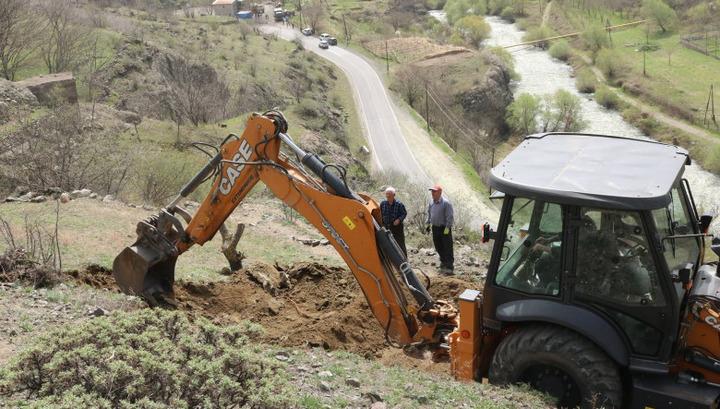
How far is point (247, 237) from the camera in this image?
13.2m

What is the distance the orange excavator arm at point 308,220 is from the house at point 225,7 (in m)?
71.6

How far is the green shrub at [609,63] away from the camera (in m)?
58.8

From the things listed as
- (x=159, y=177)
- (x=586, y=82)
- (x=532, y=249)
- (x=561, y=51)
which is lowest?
(x=586, y=82)

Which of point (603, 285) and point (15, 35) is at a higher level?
point (15, 35)

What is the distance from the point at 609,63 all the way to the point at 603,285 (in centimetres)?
5860

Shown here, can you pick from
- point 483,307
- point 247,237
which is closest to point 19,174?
point 247,237

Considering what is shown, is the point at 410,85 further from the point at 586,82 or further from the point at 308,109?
the point at 308,109

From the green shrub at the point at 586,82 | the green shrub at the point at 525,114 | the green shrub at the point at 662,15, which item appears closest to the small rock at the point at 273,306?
the green shrub at the point at 525,114

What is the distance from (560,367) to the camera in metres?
5.78

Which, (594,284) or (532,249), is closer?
(594,284)

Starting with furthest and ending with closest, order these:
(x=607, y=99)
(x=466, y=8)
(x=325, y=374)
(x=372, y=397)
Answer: (x=466, y=8)
(x=607, y=99)
(x=325, y=374)
(x=372, y=397)

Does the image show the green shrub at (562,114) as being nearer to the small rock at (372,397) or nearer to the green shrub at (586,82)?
the green shrub at (586,82)

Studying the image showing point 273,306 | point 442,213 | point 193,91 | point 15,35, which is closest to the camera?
point 273,306

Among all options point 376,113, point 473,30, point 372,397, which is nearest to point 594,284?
point 372,397
